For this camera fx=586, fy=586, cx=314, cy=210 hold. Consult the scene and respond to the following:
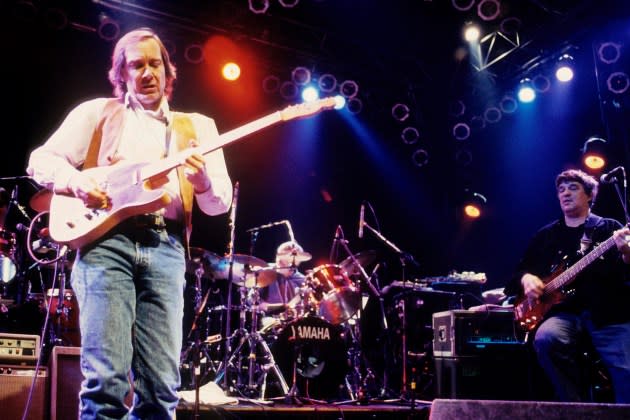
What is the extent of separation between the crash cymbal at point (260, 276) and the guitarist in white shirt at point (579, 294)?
3.10 meters

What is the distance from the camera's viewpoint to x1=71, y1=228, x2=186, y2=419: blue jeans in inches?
92.7

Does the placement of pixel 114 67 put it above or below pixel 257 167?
below

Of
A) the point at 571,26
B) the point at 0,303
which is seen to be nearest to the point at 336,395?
the point at 0,303

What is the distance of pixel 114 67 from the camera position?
121 inches

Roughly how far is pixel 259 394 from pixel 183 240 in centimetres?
503

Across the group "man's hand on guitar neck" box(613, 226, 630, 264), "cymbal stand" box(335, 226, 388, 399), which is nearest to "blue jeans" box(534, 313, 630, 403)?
"man's hand on guitar neck" box(613, 226, 630, 264)

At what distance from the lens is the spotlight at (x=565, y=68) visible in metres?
9.23

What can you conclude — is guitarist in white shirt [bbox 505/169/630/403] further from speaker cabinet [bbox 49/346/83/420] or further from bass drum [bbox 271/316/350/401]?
speaker cabinet [bbox 49/346/83/420]

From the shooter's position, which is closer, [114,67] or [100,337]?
[100,337]

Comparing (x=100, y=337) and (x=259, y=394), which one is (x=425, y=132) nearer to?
(x=259, y=394)

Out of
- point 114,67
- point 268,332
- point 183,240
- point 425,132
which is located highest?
point 425,132

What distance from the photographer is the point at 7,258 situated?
6809mm

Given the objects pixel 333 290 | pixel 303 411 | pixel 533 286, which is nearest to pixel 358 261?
pixel 333 290

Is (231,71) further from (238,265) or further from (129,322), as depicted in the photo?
(129,322)
